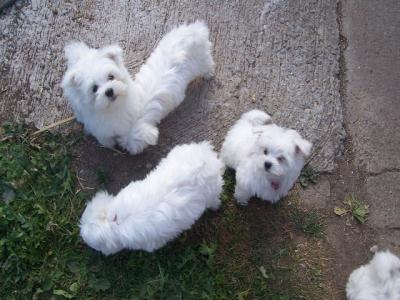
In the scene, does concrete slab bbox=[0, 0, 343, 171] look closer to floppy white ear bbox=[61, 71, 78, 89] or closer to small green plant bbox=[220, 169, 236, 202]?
small green plant bbox=[220, 169, 236, 202]

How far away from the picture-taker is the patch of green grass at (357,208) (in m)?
4.62

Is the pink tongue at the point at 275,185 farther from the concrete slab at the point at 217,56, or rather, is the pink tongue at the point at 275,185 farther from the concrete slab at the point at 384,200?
the concrete slab at the point at 384,200

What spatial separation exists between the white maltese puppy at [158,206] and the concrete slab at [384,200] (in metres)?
1.74

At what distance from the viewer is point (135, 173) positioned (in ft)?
15.4

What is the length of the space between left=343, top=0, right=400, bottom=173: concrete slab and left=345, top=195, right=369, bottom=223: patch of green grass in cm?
36

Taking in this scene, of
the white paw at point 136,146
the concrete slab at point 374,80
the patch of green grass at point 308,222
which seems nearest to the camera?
the white paw at point 136,146

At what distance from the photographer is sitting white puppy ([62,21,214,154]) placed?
12.9 feet

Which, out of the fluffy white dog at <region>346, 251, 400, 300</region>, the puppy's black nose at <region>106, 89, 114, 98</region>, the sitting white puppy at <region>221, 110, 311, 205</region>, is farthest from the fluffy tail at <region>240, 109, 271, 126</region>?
the fluffy white dog at <region>346, 251, 400, 300</region>

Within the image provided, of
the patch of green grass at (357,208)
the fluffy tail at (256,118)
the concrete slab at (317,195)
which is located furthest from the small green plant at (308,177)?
the fluffy tail at (256,118)

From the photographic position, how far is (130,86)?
13.8 ft

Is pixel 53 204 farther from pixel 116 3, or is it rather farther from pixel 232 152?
pixel 116 3

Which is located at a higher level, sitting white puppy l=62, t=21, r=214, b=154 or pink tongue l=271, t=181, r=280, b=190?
sitting white puppy l=62, t=21, r=214, b=154

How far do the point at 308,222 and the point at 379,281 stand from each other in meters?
0.91

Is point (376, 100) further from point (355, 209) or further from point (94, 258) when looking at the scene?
point (94, 258)
